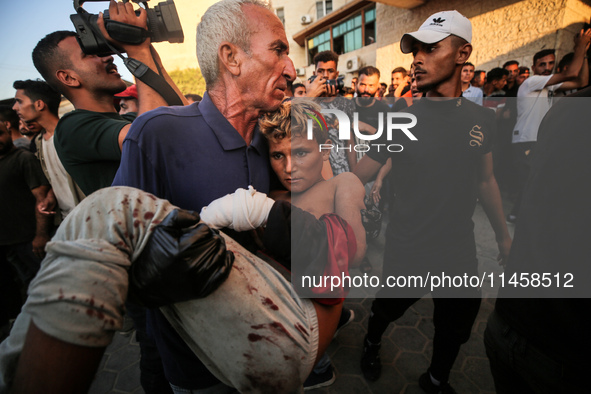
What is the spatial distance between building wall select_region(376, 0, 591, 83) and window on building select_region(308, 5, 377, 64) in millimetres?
8341

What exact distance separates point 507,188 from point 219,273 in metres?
7.87

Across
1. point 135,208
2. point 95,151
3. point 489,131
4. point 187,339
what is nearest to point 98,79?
point 95,151

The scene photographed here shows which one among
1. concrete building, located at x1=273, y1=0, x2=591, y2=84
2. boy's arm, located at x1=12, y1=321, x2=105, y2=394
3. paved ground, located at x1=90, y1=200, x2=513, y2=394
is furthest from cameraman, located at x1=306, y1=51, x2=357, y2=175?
concrete building, located at x1=273, y1=0, x2=591, y2=84

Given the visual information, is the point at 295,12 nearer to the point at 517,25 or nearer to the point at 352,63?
the point at 352,63

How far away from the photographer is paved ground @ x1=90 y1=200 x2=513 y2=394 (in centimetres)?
229

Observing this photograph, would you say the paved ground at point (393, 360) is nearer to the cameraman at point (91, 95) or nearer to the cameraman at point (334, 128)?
the cameraman at point (334, 128)

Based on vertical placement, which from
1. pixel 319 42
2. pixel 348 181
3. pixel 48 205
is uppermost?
pixel 319 42

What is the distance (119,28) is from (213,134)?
85cm

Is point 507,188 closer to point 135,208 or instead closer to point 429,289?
point 429,289

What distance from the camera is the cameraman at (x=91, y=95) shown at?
1477mm

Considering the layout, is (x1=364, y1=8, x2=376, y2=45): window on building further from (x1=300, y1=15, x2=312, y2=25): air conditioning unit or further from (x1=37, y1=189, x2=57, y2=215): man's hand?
(x1=37, y1=189, x2=57, y2=215): man's hand

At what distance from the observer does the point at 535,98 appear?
15.4 ft

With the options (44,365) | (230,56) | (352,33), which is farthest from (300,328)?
(352,33)

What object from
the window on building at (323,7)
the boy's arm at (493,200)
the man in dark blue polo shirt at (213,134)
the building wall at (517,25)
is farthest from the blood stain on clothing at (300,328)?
the window on building at (323,7)
